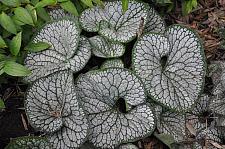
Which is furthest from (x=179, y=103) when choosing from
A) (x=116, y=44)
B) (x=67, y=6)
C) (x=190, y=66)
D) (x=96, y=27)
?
(x=67, y=6)

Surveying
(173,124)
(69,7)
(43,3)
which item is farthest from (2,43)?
(173,124)

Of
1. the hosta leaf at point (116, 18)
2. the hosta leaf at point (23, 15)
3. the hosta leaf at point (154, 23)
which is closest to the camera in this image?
the hosta leaf at point (23, 15)

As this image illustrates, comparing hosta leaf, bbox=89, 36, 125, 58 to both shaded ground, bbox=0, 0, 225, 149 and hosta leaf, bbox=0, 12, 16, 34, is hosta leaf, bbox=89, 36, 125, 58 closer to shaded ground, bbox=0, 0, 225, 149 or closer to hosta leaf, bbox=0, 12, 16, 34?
shaded ground, bbox=0, 0, 225, 149

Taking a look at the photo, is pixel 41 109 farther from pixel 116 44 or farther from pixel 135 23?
pixel 135 23

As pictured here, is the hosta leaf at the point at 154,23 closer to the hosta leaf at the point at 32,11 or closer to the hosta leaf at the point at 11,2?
the hosta leaf at the point at 32,11

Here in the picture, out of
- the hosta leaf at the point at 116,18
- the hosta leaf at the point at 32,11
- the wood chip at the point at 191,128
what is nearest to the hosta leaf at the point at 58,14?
the hosta leaf at the point at 116,18

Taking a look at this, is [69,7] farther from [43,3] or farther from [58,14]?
[58,14]

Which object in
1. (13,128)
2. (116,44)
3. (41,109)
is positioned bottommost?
(13,128)
